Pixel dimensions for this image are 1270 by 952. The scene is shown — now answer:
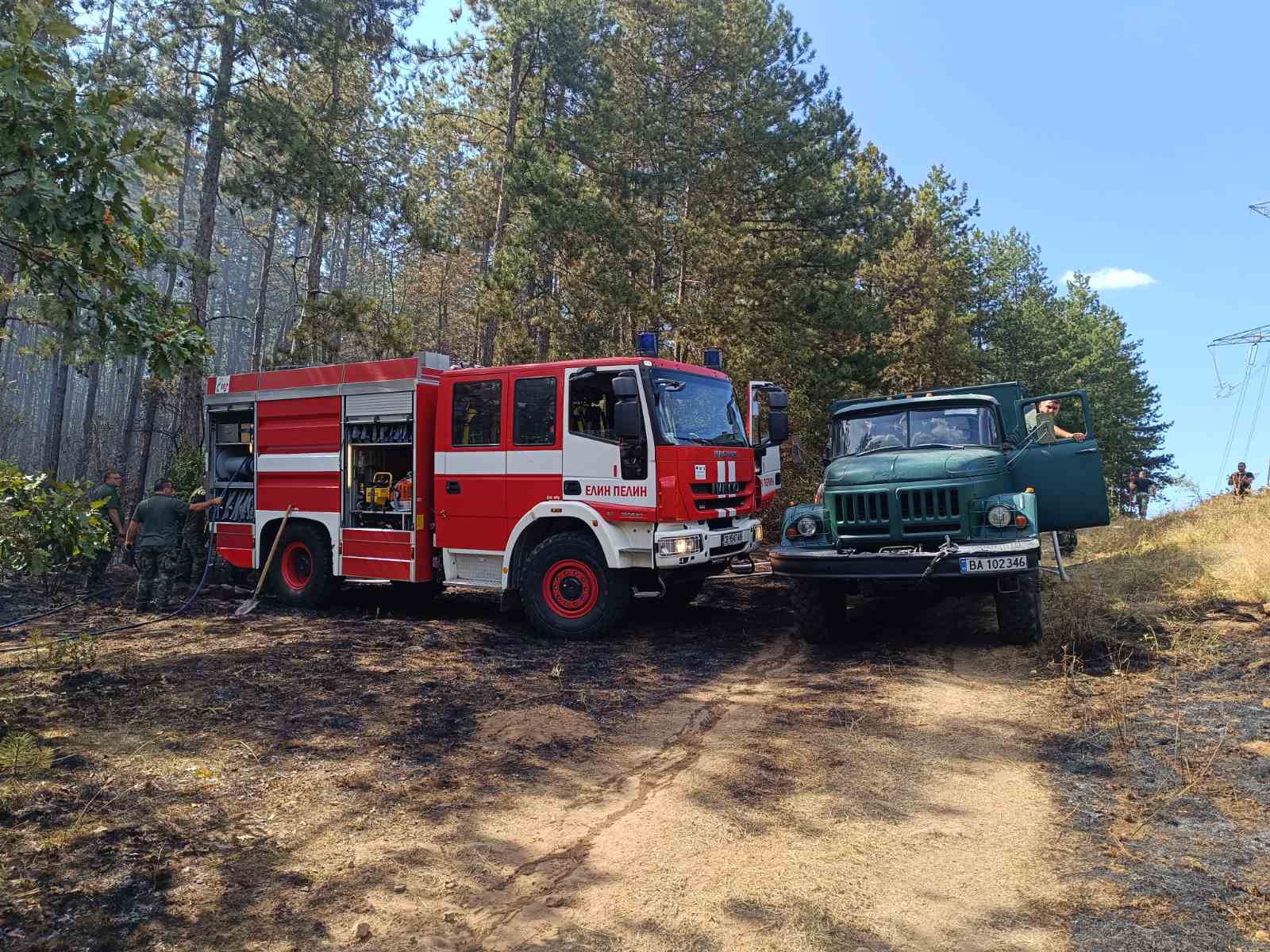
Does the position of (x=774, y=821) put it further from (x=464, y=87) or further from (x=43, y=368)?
Answer: (x=43, y=368)

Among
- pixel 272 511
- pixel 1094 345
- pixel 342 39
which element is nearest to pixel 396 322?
pixel 342 39

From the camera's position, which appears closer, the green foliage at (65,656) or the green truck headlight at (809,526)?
the green foliage at (65,656)

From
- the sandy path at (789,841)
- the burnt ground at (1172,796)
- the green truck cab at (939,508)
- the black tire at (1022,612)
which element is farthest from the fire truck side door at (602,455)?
the burnt ground at (1172,796)

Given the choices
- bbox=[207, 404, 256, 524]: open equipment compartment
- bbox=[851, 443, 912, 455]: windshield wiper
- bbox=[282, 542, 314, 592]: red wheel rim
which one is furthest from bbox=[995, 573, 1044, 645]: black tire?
bbox=[207, 404, 256, 524]: open equipment compartment

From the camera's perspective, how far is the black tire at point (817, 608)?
8.18 meters

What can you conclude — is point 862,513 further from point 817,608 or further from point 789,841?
point 789,841

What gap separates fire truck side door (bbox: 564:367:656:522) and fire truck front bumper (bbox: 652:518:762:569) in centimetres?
27

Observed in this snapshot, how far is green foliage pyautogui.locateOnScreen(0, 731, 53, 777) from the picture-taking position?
465 centimetres

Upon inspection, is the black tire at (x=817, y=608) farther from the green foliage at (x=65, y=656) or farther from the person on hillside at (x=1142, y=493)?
the person on hillside at (x=1142, y=493)

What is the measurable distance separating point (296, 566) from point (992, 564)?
8366 mm

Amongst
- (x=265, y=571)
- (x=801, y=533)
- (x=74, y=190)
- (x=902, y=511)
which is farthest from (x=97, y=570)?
(x=902, y=511)

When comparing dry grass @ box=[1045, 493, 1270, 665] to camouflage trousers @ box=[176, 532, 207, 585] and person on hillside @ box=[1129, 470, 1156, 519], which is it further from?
camouflage trousers @ box=[176, 532, 207, 585]

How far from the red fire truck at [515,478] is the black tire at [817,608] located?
0.95 meters

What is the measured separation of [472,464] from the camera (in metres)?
9.11
